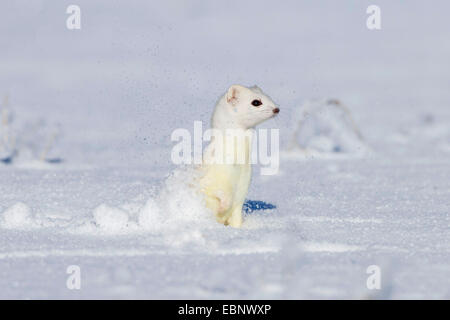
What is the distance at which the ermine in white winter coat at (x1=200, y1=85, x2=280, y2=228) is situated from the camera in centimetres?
402

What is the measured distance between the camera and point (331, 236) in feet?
12.8

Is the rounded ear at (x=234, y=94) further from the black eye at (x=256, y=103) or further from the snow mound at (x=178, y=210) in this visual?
the snow mound at (x=178, y=210)

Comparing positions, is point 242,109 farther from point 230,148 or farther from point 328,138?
point 328,138

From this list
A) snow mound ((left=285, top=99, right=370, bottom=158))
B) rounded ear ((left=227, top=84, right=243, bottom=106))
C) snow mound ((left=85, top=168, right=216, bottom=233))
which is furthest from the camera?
snow mound ((left=285, top=99, right=370, bottom=158))

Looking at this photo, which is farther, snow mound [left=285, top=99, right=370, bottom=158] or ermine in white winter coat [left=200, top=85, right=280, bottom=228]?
snow mound [left=285, top=99, right=370, bottom=158]

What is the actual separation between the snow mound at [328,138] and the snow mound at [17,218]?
3880mm

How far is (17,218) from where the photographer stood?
416cm

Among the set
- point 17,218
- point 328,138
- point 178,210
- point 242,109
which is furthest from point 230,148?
point 328,138

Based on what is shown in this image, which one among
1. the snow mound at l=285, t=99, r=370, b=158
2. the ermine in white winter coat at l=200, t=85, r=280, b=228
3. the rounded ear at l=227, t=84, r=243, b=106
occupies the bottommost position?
the ermine in white winter coat at l=200, t=85, r=280, b=228

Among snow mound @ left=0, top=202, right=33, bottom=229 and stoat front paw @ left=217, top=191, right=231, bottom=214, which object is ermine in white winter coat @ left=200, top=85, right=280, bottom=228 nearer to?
stoat front paw @ left=217, top=191, right=231, bottom=214

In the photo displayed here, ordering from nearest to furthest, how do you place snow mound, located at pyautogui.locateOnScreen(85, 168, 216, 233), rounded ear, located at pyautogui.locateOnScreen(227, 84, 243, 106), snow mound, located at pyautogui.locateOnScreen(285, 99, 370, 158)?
snow mound, located at pyautogui.locateOnScreen(85, 168, 216, 233)
rounded ear, located at pyautogui.locateOnScreen(227, 84, 243, 106)
snow mound, located at pyautogui.locateOnScreen(285, 99, 370, 158)

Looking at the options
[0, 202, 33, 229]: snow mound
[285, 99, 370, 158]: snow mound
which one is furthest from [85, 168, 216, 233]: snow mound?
[285, 99, 370, 158]: snow mound

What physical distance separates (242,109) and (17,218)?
1245 mm
